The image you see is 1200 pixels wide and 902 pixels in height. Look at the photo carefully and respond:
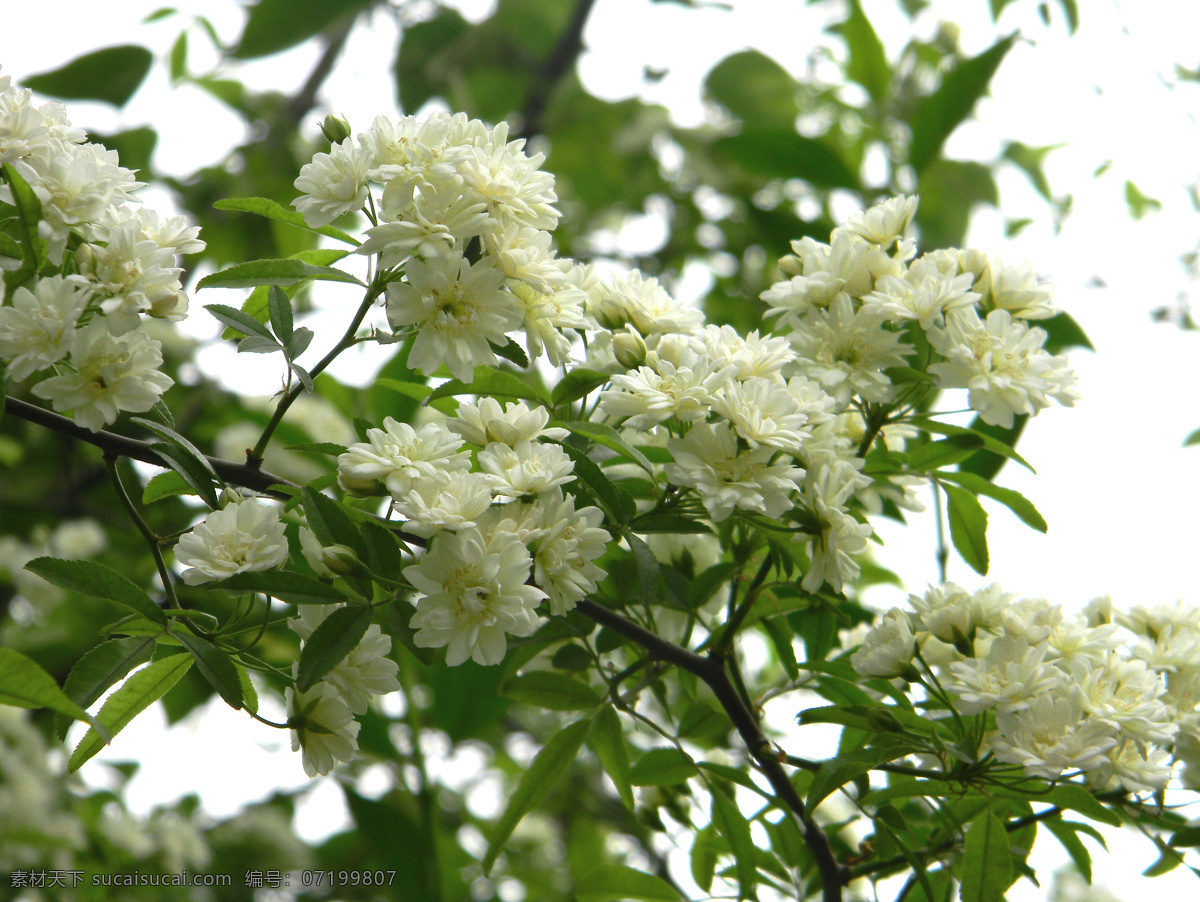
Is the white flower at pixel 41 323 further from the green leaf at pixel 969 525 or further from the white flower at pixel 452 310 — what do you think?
the green leaf at pixel 969 525

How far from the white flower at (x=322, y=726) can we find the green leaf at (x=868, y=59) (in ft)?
7.10

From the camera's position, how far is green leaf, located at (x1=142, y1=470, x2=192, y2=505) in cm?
88

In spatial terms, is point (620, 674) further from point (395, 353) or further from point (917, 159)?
point (917, 159)

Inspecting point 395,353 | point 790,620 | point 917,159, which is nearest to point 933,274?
point 790,620

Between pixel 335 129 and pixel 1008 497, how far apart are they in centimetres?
78

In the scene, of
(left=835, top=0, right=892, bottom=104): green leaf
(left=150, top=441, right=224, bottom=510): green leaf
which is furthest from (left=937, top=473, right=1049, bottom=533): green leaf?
(left=835, top=0, right=892, bottom=104): green leaf

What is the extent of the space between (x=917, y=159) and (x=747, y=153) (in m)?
0.37

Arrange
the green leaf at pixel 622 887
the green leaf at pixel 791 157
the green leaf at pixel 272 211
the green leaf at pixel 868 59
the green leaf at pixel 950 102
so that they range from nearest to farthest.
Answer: the green leaf at pixel 272 211, the green leaf at pixel 622 887, the green leaf at pixel 950 102, the green leaf at pixel 791 157, the green leaf at pixel 868 59

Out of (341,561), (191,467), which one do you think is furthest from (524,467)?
(191,467)

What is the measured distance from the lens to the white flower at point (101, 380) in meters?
0.75

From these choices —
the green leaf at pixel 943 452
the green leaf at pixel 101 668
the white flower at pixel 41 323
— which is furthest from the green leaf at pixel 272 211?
the green leaf at pixel 943 452

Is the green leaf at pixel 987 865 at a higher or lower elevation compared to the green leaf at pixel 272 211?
lower

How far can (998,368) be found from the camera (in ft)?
3.05

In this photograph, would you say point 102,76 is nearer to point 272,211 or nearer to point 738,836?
point 272,211
